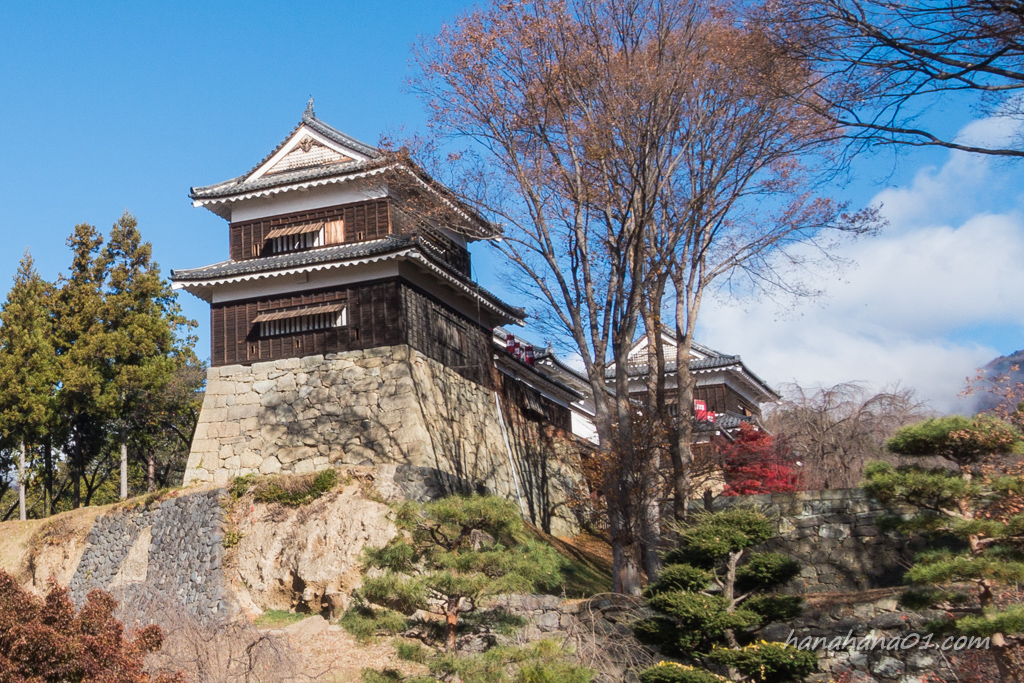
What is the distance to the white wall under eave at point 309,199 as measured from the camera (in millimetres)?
21281

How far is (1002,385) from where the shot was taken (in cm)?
1448

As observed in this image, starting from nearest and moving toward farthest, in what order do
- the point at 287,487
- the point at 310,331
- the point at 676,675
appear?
the point at 676,675, the point at 287,487, the point at 310,331

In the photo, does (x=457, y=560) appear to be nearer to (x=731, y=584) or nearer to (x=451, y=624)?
(x=451, y=624)

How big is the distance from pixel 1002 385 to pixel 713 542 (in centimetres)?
597

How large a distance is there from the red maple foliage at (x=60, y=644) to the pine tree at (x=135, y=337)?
15.8m

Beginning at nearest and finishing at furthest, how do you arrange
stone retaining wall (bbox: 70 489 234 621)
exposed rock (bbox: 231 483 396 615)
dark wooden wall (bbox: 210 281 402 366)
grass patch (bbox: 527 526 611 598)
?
1. exposed rock (bbox: 231 483 396 615)
2. stone retaining wall (bbox: 70 489 234 621)
3. grass patch (bbox: 527 526 611 598)
4. dark wooden wall (bbox: 210 281 402 366)

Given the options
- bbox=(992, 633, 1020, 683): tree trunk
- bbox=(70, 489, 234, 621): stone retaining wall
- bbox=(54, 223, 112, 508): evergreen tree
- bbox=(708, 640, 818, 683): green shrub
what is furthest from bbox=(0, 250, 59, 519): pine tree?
bbox=(992, 633, 1020, 683): tree trunk

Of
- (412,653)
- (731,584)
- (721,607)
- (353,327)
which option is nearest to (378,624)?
(412,653)

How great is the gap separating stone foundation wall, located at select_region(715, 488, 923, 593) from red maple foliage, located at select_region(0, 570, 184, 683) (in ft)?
30.3

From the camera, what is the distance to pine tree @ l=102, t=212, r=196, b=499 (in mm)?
25188

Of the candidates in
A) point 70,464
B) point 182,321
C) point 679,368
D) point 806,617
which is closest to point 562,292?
point 679,368

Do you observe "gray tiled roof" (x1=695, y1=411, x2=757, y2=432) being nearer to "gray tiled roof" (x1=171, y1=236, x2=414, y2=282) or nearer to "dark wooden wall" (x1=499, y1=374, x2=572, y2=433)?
"dark wooden wall" (x1=499, y1=374, x2=572, y2=433)

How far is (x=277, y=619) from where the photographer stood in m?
16.6

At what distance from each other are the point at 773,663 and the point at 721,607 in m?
1.01
